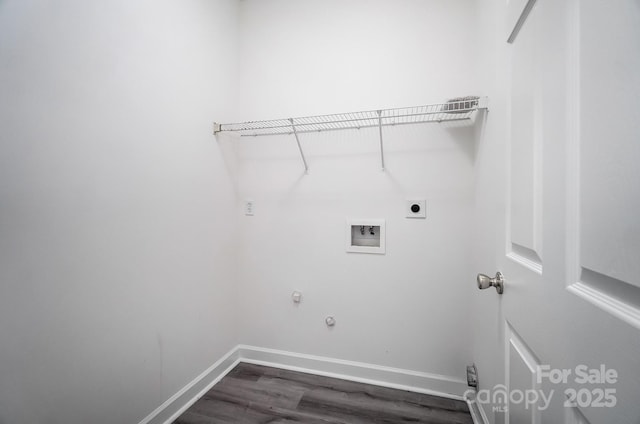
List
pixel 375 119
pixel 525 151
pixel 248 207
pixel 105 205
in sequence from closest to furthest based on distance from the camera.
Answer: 1. pixel 525 151
2. pixel 105 205
3. pixel 375 119
4. pixel 248 207

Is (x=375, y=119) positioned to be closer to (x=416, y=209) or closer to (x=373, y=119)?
(x=373, y=119)

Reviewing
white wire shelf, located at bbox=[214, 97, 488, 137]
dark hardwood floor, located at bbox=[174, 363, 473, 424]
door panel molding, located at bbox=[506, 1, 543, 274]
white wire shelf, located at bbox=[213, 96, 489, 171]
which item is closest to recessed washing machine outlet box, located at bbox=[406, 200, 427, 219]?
white wire shelf, located at bbox=[213, 96, 489, 171]

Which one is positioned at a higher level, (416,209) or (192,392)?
(416,209)

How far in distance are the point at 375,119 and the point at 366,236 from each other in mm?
807

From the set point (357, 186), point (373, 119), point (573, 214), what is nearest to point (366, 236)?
point (357, 186)

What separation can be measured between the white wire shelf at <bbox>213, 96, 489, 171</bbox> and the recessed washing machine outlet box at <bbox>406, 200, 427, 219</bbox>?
0.36 m

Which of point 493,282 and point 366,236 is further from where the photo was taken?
point 366,236

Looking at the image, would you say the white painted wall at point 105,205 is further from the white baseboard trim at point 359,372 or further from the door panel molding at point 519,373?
the door panel molding at point 519,373

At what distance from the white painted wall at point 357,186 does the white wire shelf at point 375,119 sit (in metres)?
0.07

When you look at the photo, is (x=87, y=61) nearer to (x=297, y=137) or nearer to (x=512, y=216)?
(x=297, y=137)

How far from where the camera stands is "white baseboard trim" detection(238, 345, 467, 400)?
1568 mm

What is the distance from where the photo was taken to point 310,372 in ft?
5.88

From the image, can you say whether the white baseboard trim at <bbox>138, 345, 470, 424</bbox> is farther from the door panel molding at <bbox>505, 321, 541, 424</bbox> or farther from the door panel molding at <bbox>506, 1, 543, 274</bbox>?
the door panel molding at <bbox>506, 1, 543, 274</bbox>

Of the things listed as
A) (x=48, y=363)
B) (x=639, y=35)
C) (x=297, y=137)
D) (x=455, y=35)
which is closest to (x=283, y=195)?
(x=297, y=137)
